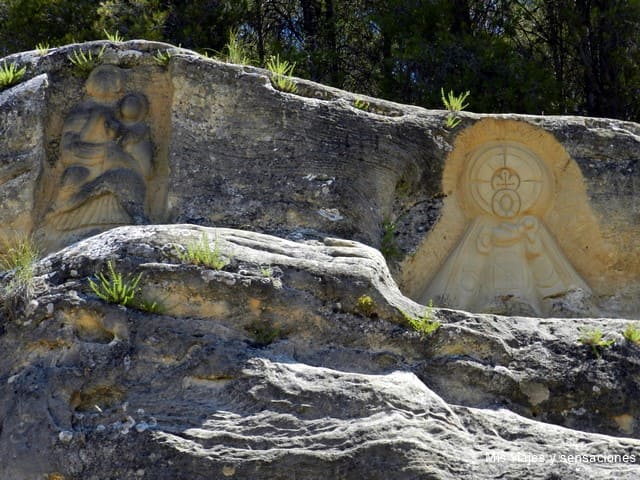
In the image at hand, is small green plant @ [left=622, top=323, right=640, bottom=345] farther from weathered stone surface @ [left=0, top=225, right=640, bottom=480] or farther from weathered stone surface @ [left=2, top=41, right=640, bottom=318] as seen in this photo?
weathered stone surface @ [left=2, top=41, right=640, bottom=318]

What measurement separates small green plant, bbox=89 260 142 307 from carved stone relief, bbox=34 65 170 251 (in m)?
1.65

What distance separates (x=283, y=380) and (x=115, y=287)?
1142 millimetres

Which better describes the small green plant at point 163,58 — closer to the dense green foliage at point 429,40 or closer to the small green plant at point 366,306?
the small green plant at point 366,306

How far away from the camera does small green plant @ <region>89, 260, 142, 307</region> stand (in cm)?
663

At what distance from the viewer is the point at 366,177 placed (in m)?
8.70

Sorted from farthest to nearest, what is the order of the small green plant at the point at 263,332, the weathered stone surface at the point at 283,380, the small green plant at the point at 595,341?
1. the small green plant at the point at 595,341
2. the small green plant at the point at 263,332
3. the weathered stone surface at the point at 283,380

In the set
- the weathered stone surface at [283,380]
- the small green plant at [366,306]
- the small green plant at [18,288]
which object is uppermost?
the small green plant at [18,288]

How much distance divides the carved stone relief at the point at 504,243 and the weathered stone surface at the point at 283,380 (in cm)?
144

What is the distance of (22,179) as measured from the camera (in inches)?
333

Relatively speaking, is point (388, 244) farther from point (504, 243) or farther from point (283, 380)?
point (283, 380)

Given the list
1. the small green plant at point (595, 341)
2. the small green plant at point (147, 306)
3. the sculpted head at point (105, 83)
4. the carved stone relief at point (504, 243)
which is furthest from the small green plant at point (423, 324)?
the sculpted head at point (105, 83)

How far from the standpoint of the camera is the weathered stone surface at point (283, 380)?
5984mm

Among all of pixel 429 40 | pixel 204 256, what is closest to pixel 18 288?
pixel 204 256

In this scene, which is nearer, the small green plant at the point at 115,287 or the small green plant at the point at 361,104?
the small green plant at the point at 115,287
